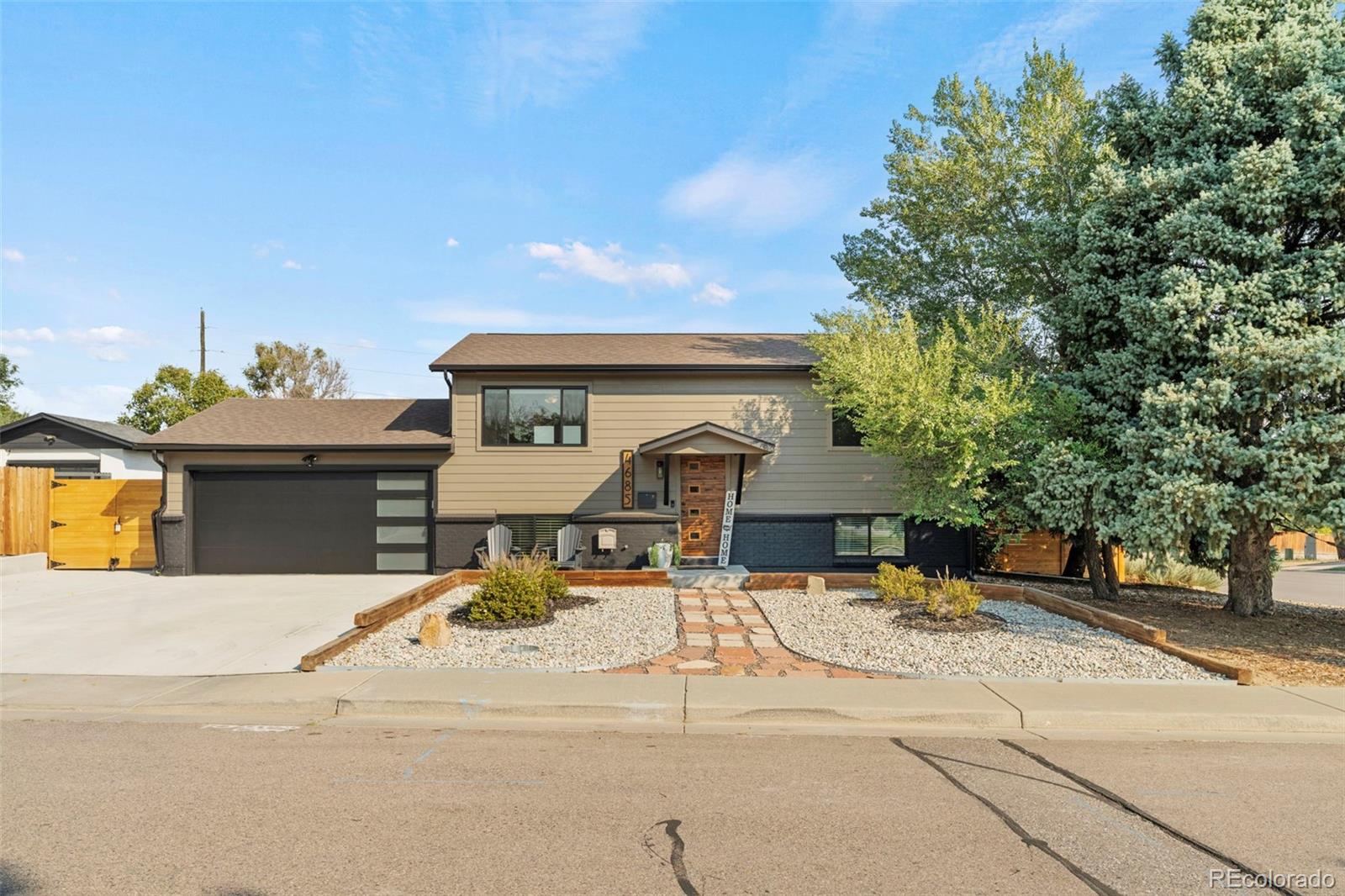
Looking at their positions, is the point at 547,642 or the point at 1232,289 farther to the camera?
the point at 1232,289

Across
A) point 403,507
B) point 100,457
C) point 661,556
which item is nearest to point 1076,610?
point 661,556

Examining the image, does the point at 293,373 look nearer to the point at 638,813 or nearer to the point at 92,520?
the point at 92,520

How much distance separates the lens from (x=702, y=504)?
15906 millimetres

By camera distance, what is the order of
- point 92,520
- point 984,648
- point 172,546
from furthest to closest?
point 92,520 < point 172,546 < point 984,648

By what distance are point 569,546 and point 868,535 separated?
21.7ft

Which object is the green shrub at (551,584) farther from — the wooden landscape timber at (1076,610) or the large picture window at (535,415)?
the large picture window at (535,415)

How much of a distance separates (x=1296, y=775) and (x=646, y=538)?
11.3m

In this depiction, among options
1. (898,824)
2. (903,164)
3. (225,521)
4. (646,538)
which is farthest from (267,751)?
(903,164)

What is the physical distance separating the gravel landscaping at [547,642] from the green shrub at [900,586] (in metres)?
3.44

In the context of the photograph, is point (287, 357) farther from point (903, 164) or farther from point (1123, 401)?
→ point (1123, 401)

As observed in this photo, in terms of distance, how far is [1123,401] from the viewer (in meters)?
11.2

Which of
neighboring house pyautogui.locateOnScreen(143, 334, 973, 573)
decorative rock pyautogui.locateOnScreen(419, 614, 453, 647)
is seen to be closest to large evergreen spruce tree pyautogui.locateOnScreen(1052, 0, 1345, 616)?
neighboring house pyautogui.locateOnScreen(143, 334, 973, 573)

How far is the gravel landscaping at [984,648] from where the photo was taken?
8.04 m

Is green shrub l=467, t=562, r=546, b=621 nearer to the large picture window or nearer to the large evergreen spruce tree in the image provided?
the large picture window
